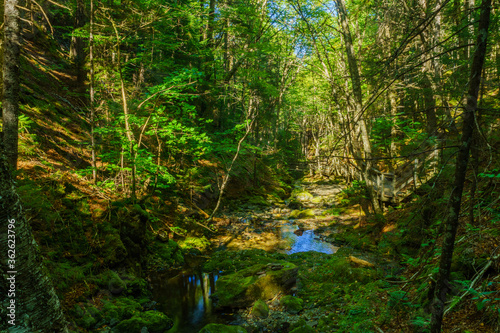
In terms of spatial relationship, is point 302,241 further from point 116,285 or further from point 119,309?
point 119,309

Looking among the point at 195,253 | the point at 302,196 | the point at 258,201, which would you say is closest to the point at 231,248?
the point at 195,253

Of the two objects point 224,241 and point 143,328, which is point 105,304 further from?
point 224,241

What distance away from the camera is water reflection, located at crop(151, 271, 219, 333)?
20.5ft

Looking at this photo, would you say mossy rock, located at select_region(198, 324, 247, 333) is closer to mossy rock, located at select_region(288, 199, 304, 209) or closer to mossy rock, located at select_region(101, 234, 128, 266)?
mossy rock, located at select_region(101, 234, 128, 266)

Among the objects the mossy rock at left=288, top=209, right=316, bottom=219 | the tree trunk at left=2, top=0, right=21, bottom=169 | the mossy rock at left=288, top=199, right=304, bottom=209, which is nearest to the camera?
the tree trunk at left=2, top=0, right=21, bottom=169

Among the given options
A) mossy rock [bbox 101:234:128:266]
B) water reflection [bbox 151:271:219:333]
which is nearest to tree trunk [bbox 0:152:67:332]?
water reflection [bbox 151:271:219:333]

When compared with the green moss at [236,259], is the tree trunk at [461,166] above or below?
above

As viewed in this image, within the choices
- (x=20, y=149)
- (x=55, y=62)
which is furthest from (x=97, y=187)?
(x=55, y=62)

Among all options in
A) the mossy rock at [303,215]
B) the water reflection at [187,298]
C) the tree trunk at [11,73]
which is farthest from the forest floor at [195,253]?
the mossy rock at [303,215]

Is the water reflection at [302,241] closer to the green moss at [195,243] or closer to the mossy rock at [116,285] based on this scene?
the green moss at [195,243]

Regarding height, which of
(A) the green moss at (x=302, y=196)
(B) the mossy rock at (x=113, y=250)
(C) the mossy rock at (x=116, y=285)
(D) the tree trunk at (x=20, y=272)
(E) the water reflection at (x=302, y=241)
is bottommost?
(E) the water reflection at (x=302, y=241)

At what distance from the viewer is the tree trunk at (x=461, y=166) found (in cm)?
232

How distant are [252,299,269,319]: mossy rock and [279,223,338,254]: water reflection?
15.4 ft

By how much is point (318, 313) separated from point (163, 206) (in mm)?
8107
